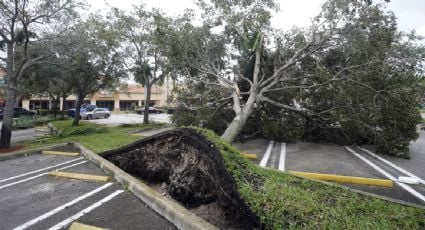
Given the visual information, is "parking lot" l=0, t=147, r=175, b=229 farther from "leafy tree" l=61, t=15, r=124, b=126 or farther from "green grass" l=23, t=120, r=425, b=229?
"leafy tree" l=61, t=15, r=124, b=126

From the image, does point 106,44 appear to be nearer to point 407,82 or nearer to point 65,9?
point 65,9

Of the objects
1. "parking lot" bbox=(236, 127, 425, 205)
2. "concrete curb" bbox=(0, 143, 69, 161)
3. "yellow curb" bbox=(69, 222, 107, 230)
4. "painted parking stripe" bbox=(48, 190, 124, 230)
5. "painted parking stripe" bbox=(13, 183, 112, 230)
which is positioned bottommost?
"concrete curb" bbox=(0, 143, 69, 161)

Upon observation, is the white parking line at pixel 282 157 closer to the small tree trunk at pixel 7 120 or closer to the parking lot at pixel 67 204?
the parking lot at pixel 67 204

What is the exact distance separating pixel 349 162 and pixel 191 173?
531cm

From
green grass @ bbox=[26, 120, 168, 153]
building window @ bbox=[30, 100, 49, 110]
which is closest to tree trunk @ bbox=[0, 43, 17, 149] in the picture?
green grass @ bbox=[26, 120, 168, 153]

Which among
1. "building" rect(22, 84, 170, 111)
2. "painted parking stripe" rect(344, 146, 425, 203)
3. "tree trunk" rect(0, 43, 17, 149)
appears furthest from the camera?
"building" rect(22, 84, 170, 111)

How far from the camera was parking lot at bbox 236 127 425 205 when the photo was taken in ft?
18.3

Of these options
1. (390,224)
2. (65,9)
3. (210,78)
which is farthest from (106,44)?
(390,224)

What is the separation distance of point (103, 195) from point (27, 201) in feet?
4.21

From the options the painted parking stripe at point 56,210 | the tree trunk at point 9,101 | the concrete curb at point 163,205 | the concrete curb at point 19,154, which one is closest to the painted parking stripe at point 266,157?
the concrete curb at point 163,205

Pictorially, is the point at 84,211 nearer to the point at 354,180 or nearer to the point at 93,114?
the point at 354,180

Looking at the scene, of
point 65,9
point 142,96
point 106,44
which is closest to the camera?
point 65,9

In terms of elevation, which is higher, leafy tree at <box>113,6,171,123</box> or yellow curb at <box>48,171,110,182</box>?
leafy tree at <box>113,6,171,123</box>

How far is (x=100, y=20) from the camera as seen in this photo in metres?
18.3
